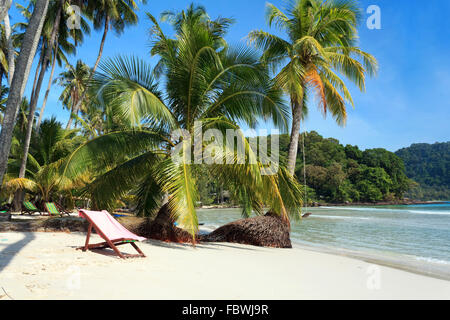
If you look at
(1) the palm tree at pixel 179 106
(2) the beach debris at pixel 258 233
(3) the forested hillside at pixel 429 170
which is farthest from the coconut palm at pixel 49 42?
(3) the forested hillside at pixel 429 170

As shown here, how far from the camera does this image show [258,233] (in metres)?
9.05

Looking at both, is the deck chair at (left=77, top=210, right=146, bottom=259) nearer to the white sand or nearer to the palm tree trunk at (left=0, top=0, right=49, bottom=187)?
the white sand

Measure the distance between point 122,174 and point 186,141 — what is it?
2.15 m

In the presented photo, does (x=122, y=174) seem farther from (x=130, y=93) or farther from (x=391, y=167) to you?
(x=391, y=167)

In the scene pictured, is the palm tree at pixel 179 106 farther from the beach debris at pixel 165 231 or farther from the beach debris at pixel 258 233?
the beach debris at pixel 258 233

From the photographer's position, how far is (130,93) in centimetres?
746

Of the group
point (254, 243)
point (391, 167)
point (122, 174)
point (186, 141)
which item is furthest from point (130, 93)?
point (391, 167)

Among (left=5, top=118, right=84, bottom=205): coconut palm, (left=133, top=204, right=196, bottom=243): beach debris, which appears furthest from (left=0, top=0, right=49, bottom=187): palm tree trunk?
(left=5, top=118, right=84, bottom=205): coconut palm

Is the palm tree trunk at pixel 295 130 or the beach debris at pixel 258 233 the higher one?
the palm tree trunk at pixel 295 130

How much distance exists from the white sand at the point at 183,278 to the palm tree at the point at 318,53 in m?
5.43

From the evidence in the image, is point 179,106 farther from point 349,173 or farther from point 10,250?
point 349,173

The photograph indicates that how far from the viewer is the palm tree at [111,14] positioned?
18000 millimetres

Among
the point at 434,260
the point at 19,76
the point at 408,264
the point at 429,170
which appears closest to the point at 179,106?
the point at 19,76

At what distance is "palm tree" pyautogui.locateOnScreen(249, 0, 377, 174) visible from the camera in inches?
428
